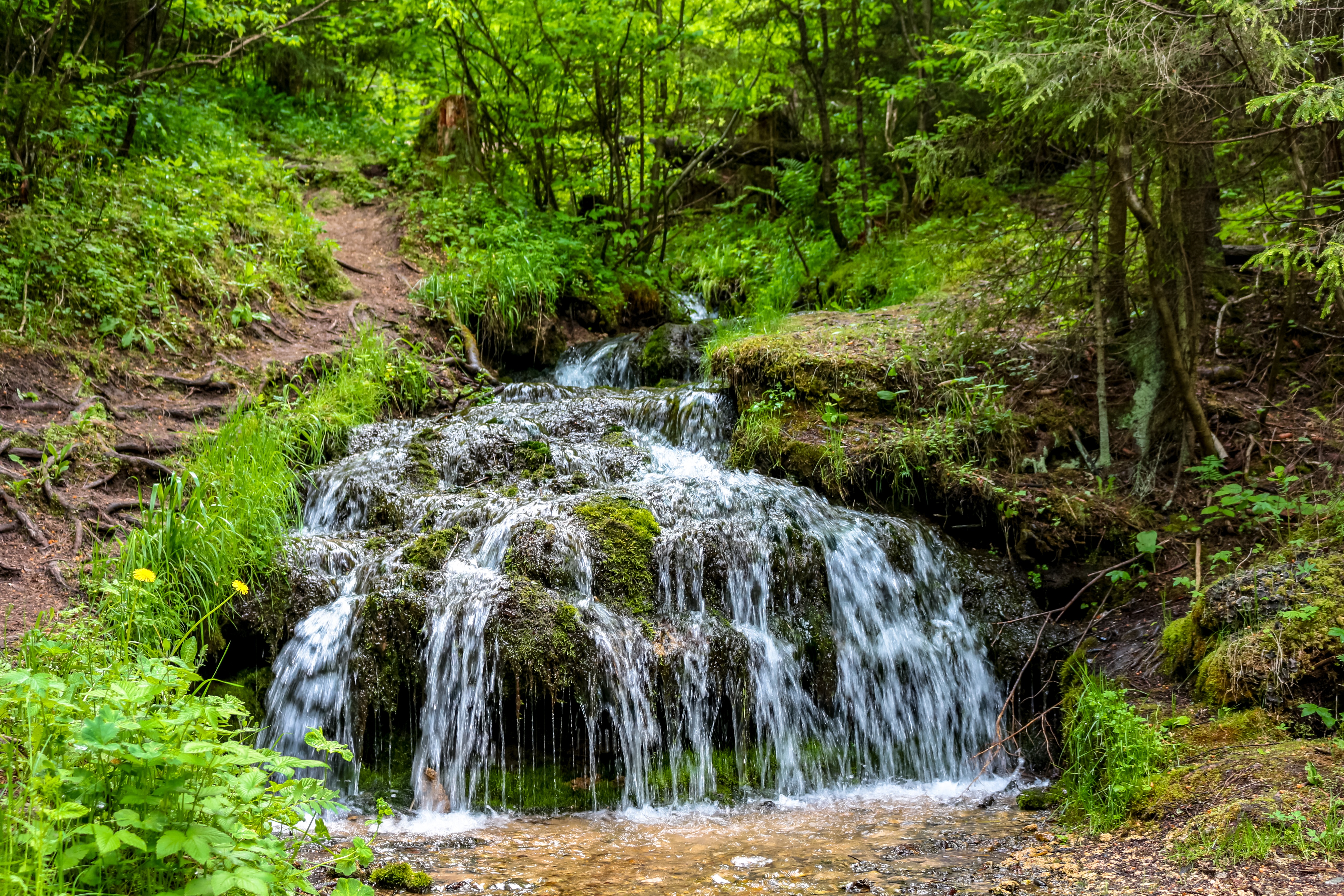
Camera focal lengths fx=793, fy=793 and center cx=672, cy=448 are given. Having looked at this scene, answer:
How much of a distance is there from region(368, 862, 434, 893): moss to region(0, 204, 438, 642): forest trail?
207 cm

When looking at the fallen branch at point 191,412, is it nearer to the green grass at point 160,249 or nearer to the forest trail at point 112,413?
the forest trail at point 112,413

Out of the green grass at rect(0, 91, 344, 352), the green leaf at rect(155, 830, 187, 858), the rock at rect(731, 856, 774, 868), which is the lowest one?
the rock at rect(731, 856, 774, 868)

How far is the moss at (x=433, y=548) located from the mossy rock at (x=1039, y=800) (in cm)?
367

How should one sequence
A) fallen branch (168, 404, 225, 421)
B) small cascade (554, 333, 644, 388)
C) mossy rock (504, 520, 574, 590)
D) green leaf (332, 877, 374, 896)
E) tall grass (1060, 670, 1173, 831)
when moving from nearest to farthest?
green leaf (332, 877, 374, 896) → tall grass (1060, 670, 1173, 831) → mossy rock (504, 520, 574, 590) → fallen branch (168, 404, 225, 421) → small cascade (554, 333, 644, 388)

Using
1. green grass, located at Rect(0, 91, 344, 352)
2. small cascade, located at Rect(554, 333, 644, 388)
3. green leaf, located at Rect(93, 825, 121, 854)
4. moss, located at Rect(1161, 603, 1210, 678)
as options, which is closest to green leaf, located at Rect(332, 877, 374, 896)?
green leaf, located at Rect(93, 825, 121, 854)

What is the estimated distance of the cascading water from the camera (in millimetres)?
4531

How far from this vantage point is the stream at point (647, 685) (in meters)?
3.81

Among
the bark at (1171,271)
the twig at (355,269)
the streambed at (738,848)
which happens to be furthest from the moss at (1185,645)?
the twig at (355,269)

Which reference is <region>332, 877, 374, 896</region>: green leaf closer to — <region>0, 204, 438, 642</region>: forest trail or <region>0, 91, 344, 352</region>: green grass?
<region>0, 204, 438, 642</region>: forest trail

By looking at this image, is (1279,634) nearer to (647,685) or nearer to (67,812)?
(647,685)

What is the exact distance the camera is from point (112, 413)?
6.01 meters

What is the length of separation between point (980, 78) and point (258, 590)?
5.29m

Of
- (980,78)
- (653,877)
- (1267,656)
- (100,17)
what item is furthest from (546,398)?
(100,17)

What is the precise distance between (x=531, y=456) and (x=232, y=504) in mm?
2407
